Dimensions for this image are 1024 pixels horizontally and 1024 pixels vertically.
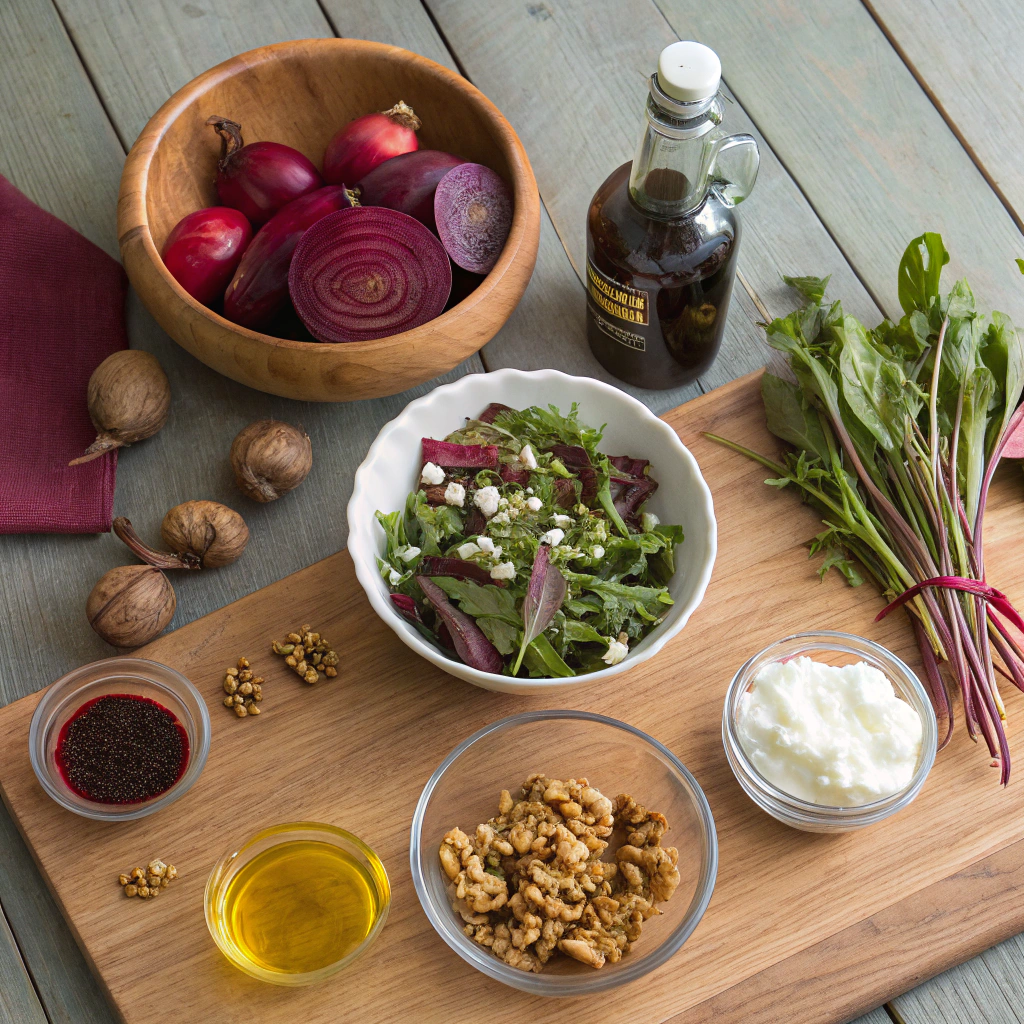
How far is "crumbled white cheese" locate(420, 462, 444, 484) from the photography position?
142cm

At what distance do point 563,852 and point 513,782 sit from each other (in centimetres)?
14

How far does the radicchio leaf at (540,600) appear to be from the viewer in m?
1.27

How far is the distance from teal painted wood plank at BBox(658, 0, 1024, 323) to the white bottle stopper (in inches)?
24.4

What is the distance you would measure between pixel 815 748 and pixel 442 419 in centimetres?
67

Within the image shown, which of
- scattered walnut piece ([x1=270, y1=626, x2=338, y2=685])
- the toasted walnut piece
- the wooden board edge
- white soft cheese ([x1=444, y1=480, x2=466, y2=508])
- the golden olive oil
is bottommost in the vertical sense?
the wooden board edge

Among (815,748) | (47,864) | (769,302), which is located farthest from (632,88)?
(47,864)

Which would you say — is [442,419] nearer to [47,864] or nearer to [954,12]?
[47,864]

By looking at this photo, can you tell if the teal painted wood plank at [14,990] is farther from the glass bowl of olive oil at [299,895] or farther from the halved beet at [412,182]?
the halved beet at [412,182]

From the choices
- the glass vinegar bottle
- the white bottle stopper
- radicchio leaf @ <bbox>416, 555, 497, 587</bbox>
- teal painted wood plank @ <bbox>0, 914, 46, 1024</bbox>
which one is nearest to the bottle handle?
the glass vinegar bottle

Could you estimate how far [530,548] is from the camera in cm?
134

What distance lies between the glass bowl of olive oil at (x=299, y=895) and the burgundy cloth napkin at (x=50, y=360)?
554 mm

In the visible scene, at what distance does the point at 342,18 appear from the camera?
1.87 metres

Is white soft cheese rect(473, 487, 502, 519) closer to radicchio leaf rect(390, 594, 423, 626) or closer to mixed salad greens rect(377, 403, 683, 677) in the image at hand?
mixed salad greens rect(377, 403, 683, 677)

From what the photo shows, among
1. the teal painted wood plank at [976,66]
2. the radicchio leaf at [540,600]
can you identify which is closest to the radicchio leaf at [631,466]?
the radicchio leaf at [540,600]
